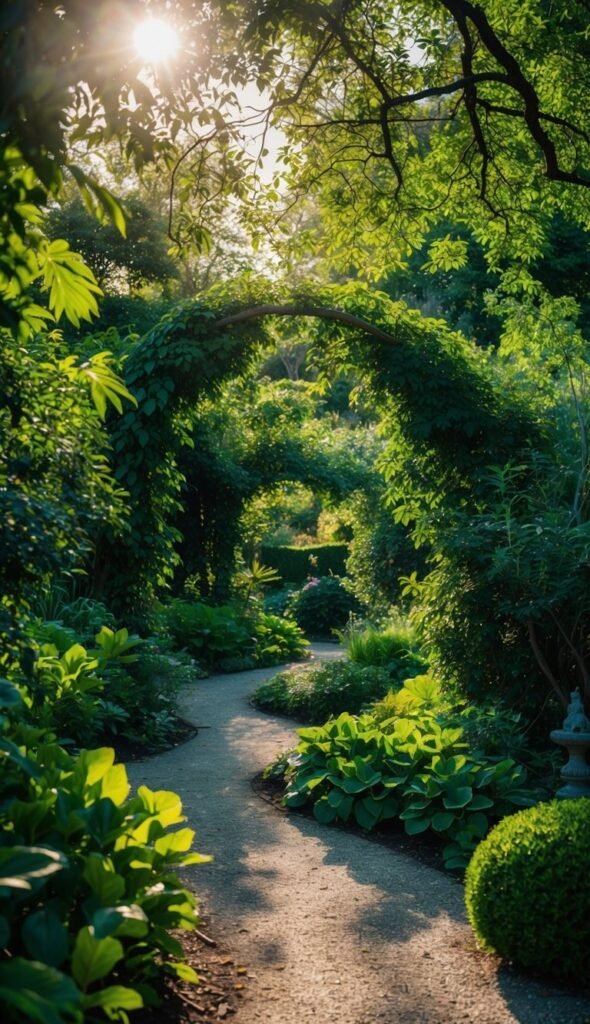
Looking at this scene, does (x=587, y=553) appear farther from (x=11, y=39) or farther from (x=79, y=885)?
(x=11, y=39)

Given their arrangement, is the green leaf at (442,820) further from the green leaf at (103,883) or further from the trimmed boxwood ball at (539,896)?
the green leaf at (103,883)

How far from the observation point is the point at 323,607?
1775 centimetres

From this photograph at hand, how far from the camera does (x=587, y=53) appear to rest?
9.20 meters

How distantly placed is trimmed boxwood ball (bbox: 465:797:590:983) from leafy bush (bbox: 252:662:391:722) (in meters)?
4.61

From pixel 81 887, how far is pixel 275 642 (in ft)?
36.4

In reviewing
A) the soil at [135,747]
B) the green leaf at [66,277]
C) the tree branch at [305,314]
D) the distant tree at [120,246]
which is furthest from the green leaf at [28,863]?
the distant tree at [120,246]

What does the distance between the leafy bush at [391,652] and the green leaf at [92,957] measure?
26.9 feet

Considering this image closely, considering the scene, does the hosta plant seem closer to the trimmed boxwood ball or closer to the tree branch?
the trimmed boxwood ball

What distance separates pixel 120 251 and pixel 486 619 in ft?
46.1

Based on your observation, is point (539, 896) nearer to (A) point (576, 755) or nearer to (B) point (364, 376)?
(A) point (576, 755)

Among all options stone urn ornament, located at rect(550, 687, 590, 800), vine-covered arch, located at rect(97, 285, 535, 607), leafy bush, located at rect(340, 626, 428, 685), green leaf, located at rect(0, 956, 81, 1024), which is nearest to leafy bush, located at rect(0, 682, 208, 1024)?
green leaf, located at rect(0, 956, 81, 1024)

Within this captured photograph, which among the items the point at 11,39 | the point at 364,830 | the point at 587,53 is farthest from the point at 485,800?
the point at 587,53

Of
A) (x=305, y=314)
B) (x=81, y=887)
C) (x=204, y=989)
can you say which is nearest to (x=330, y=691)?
(x=305, y=314)

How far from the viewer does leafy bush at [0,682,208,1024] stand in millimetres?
2311
